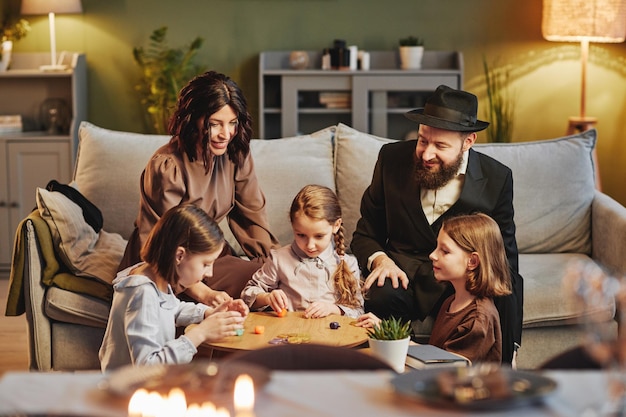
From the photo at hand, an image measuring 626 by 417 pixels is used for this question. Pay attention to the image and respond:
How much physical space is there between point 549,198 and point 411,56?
2168 mm

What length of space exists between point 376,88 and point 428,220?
246 cm

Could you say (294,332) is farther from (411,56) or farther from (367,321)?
(411,56)

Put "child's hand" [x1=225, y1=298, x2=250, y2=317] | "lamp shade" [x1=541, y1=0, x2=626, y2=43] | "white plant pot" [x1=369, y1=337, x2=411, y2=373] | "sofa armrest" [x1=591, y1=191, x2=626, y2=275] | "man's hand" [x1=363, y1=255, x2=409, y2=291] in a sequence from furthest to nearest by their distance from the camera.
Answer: "lamp shade" [x1=541, y1=0, x2=626, y2=43] → "sofa armrest" [x1=591, y1=191, x2=626, y2=275] → "man's hand" [x1=363, y1=255, x2=409, y2=291] → "child's hand" [x1=225, y1=298, x2=250, y2=317] → "white plant pot" [x1=369, y1=337, x2=411, y2=373]

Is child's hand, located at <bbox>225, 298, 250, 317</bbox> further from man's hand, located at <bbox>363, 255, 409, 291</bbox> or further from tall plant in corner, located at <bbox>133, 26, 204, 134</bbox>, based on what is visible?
tall plant in corner, located at <bbox>133, 26, 204, 134</bbox>

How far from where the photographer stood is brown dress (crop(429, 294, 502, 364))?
8.76ft

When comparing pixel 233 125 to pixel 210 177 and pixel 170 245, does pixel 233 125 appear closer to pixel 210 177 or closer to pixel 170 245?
pixel 210 177

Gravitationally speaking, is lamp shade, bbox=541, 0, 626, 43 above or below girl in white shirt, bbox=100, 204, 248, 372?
above

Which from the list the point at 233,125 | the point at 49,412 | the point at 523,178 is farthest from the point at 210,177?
the point at 49,412

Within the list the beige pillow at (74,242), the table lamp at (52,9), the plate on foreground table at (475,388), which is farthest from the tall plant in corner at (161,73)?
the plate on foreground table at (475,388)

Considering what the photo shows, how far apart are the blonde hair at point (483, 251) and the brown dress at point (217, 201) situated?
76cm

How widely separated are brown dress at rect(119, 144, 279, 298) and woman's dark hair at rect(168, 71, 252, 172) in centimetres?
4

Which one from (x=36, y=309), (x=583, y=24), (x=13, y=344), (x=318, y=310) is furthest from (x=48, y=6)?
(x=318, y=310)

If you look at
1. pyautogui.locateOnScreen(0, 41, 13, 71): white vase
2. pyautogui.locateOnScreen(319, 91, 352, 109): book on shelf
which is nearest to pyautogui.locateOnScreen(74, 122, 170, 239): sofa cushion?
pyautogui.locateOnScreen(319, 91, 352, 109): book on shelf

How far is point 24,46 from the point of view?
232 inches
